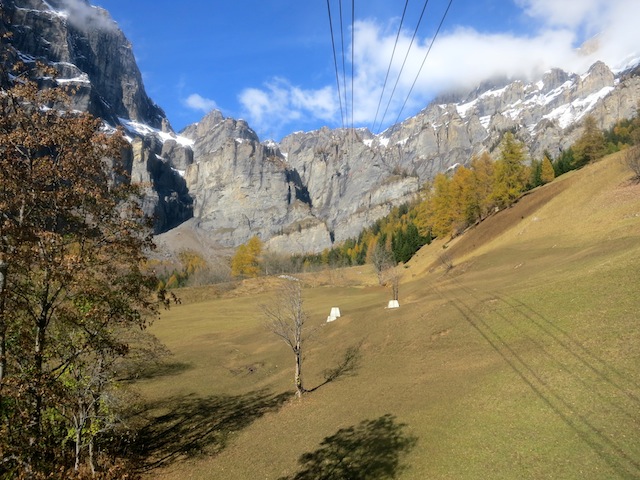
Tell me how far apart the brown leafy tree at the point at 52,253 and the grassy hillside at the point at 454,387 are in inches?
405

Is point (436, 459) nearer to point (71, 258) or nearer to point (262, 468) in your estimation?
point (262, 468)

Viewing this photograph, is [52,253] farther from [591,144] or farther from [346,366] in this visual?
[591,144]

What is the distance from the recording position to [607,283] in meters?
23.1

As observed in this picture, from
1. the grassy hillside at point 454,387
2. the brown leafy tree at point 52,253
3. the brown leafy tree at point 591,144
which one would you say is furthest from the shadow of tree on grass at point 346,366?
the brown leafy tree at point 591,144

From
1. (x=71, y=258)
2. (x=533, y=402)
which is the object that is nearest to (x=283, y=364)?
(x=533, y=402)

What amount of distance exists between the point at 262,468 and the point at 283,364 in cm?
1684

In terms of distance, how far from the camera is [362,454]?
16.6 metres

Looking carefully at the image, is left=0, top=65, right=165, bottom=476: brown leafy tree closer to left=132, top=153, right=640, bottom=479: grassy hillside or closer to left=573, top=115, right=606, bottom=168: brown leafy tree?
left=132, top=153, right=640, bottom=479: grassy hillside

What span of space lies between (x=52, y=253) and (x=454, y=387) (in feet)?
59.9

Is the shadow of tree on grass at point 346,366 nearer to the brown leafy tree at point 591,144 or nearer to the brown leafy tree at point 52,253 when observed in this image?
the brown leafy tree at point 52,253

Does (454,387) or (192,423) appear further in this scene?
(192,423)

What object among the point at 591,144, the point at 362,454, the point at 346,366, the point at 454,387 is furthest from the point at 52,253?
the point at 591,144

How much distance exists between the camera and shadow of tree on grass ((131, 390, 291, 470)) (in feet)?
69.3

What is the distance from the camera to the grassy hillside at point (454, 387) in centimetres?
1405
